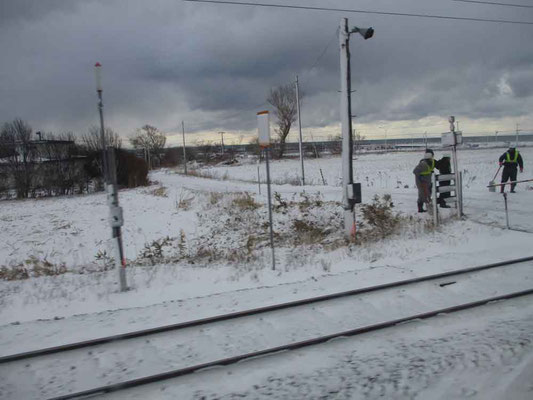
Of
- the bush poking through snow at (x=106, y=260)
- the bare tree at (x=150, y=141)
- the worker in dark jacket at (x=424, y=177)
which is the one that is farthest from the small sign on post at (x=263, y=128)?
the bare tree at (x=150, y=141)

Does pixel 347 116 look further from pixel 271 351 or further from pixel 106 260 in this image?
pixel 106 260

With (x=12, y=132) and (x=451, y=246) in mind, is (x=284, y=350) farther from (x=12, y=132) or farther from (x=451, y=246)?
(x=12, y=132)

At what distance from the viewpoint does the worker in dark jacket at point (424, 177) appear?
1165cm

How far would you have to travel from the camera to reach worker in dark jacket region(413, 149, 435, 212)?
11648 millimetres

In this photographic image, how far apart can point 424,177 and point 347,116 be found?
4001mm

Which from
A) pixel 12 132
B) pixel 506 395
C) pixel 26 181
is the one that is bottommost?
pixel 506 395

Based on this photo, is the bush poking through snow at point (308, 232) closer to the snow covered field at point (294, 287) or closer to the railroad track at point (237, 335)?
the snow covered field at point (294, 287)

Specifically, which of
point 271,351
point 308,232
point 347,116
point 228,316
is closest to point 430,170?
point 347,116

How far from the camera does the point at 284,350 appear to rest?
409 cm

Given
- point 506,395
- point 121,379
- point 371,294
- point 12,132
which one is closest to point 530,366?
point 506,395

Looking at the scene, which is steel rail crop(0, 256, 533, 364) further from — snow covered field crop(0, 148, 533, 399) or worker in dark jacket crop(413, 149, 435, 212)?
worker in dark jacket crop(413, 149, 435, 212)

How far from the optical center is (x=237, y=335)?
4.55 m

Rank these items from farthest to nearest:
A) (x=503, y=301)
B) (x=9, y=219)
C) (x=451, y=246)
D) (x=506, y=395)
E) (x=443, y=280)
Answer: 1. (x=9, y=219)
2. (x=451, y=246)
3. (x=443, y=280)
4. (x=503, y=301)
5. (x=506, y=395)

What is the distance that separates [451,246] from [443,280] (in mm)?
2695
